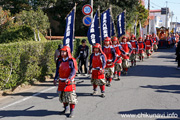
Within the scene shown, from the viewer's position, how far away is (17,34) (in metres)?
18.3

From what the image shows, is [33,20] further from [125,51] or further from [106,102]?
[106,102]

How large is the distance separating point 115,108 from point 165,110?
4.42 ft

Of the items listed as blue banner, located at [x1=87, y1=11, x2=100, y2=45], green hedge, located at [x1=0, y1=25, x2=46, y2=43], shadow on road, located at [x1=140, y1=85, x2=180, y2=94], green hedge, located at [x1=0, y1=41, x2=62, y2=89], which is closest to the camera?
green hedge, located at [x1=0, y1=41, x2=62, y2=89]

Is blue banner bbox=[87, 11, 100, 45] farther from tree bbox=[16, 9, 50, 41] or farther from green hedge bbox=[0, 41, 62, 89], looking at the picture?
tree bbox=[16, 9, 50, 41]

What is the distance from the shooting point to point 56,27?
33281 mm

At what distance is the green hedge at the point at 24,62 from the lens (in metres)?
8.53

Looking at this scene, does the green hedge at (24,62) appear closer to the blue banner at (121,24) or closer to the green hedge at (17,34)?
the blue banner at (121,24)

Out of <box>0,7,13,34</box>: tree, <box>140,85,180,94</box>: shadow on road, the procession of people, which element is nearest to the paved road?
<box>140,85,180,94</box>: shadow on road

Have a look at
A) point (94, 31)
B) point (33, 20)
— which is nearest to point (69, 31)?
point (94, 31)

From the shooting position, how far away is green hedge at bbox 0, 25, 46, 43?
1814cm

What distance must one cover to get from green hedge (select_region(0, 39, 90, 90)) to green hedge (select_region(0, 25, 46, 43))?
713 centimetres

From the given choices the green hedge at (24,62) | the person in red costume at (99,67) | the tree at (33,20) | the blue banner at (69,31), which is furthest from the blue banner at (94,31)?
the tree at (33,20)

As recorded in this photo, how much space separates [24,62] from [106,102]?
3.88 metres

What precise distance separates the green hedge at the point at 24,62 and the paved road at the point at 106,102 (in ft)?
1.71
